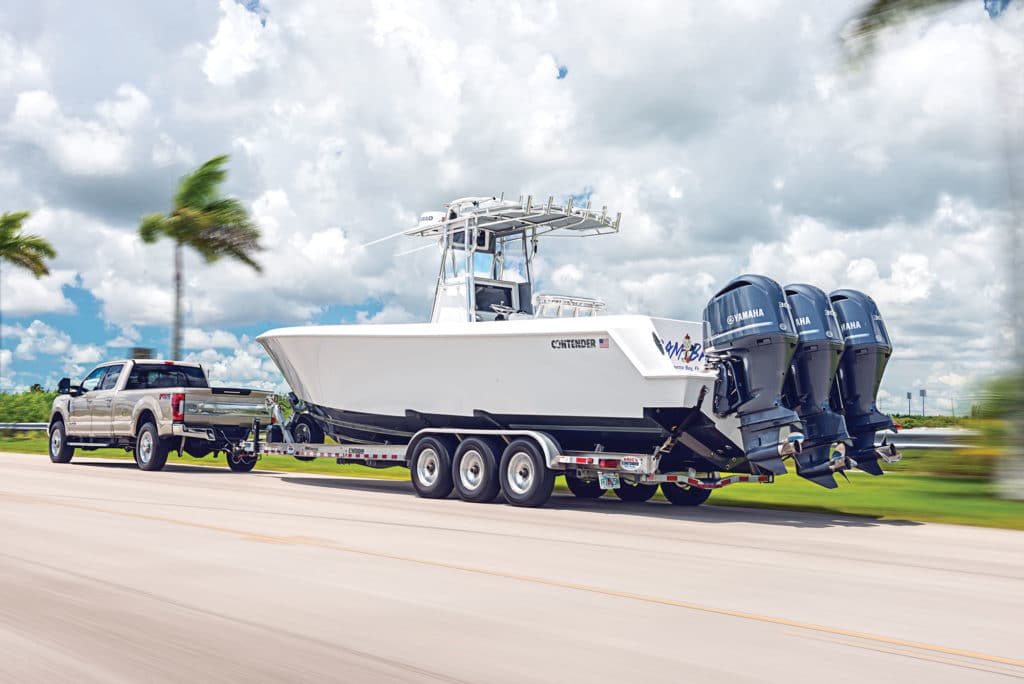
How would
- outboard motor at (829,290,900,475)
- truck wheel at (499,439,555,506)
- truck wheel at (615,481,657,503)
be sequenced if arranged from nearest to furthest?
truck wheel at (499,439,555,506) → outboard motor at (829,290,900,475) → truck wheel at (615,481,657,503)

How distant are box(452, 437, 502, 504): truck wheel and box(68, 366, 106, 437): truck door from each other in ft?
35.6

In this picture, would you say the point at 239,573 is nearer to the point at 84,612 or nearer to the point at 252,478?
the point at 84,612

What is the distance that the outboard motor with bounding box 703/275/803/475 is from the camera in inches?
472

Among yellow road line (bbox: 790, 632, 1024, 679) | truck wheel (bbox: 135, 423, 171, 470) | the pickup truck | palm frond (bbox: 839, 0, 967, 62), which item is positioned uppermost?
palm frond (bbox: 839, 0, 967, 62)

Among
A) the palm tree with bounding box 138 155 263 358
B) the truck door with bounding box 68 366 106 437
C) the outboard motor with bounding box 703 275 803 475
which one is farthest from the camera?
the palm tree with bounding box 138 155 263 358

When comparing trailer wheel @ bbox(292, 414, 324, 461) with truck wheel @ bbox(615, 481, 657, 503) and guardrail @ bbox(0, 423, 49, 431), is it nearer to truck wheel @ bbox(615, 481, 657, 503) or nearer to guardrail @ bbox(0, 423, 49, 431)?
truck wheel @ bbox(615, 481, 657, 503)

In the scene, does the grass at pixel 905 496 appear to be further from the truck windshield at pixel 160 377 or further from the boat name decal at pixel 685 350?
the truck windshield at pixel 160 377

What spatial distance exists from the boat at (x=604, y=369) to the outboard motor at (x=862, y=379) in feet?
0.06

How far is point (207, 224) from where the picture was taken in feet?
101

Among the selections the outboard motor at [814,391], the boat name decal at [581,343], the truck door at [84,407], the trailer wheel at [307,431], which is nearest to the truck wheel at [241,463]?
the truck door at [84,407]

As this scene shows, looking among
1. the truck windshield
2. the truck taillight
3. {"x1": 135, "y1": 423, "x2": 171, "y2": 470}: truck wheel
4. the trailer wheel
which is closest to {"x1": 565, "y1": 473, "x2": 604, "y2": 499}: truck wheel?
the trailer wheel

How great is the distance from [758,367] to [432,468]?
16.6 feet

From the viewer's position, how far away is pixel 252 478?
18328 millimetres

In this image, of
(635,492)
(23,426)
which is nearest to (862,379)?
(635,492)
